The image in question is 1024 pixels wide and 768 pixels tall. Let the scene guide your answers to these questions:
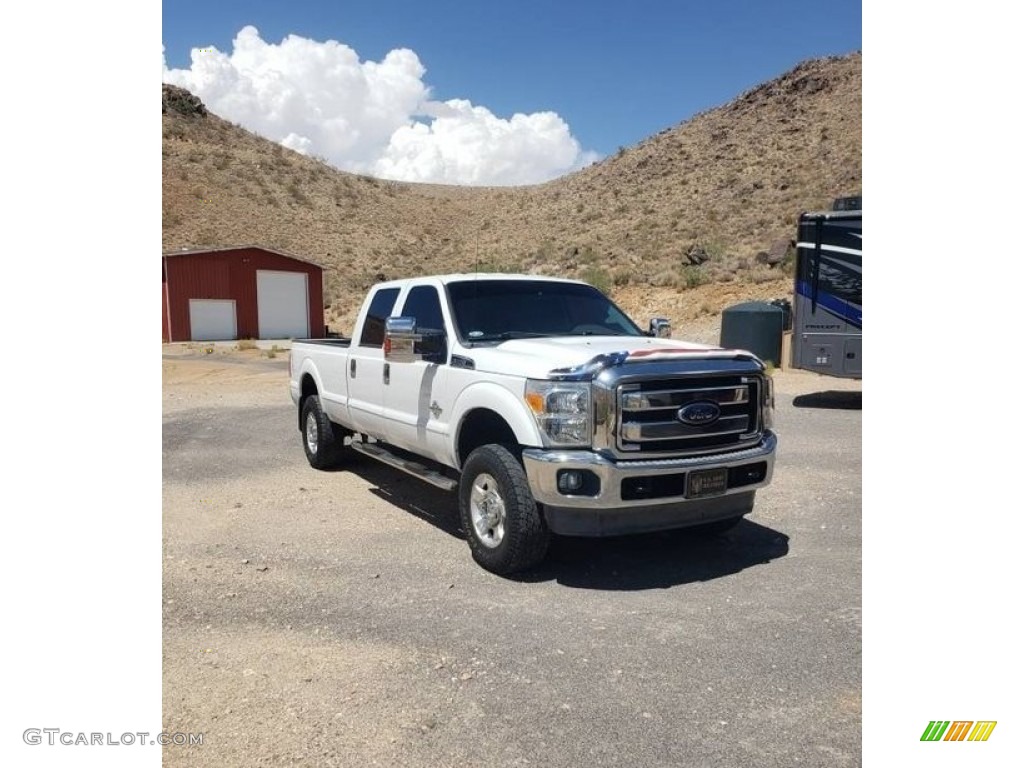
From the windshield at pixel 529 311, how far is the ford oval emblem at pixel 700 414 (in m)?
1.42

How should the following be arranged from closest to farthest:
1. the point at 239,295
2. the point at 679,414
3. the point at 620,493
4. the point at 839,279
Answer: the point at 620,493 → the point at 679,414 → the point at 839,279 → the point at 239,295

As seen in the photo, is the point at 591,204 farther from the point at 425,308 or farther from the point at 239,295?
the point at 425,308

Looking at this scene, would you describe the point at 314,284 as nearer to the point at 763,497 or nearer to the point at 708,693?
the point at 763,497

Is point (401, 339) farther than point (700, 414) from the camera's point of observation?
Yes

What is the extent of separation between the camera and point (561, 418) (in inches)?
188

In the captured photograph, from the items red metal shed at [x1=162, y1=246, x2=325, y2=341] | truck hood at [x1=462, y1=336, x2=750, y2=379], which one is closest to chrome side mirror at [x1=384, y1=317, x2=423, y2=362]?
truck hood at [x1=462, y1=336, x2=750, y2=379]

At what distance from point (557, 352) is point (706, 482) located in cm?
126

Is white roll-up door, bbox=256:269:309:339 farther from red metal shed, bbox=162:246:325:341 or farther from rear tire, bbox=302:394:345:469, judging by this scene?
rear tire, bbox=302:394:345:469

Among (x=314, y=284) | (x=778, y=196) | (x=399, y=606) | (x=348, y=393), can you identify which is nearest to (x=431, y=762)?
(x=399, y=606)

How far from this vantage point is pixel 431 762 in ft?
10.1

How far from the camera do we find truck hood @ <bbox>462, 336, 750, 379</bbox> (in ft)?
16.2

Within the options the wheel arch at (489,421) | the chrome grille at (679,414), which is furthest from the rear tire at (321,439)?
the chrome grille at (679,414)
